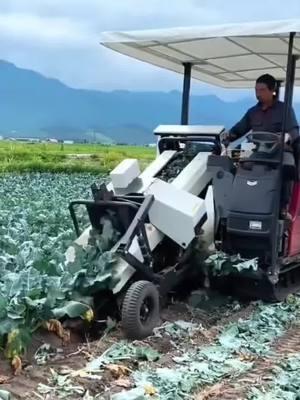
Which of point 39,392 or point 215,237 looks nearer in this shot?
point 39,392

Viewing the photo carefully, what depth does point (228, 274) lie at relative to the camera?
5.82 metres

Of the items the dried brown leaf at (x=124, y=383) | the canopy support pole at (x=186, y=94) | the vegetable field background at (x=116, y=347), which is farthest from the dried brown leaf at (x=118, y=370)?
the canopy support pole at (x=186, y=94)

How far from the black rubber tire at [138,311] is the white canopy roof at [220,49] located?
200cm

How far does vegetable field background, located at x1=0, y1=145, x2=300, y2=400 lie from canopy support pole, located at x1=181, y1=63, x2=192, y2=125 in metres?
2.09


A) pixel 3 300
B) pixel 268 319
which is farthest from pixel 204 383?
pixel 268 319

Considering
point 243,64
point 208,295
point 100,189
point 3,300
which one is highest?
point 243,64

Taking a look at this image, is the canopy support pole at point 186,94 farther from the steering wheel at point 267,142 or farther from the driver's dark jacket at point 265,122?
the steering wheel at point 267,142

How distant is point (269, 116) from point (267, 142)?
40cm

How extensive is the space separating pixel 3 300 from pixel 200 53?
359 cm

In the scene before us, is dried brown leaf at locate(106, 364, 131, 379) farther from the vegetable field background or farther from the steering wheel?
the steering wheel

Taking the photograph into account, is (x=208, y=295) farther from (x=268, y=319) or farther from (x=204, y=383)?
(x=204, y=383)

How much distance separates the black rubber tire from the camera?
474 centimetres

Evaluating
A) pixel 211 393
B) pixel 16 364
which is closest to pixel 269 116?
pixel 211 393

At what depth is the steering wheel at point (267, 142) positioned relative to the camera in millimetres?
5797
